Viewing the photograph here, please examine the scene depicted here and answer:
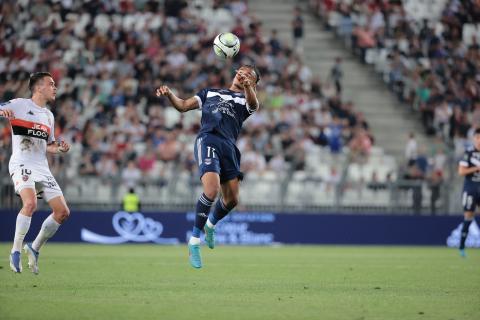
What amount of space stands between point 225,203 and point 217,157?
0.96 meters

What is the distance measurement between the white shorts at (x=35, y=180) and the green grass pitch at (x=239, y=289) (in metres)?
1.18

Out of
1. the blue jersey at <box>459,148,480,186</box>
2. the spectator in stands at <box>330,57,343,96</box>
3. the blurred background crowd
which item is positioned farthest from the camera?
the spectator in stands at <box>330,57,343,96</box>

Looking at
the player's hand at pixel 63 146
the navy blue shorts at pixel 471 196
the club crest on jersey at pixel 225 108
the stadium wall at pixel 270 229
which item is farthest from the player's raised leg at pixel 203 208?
the stadium wall at pixel 270 229

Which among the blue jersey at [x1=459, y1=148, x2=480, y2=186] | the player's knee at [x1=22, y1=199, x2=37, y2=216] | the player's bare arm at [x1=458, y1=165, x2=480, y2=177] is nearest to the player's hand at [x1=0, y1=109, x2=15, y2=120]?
the player's knee at [x1=22, y1=199, x2=37, y2=216]

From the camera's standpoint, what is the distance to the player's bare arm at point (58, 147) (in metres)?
13.3

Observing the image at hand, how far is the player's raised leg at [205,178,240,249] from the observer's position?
46.7ft

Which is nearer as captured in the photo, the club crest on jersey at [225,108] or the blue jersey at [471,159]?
the club crest on jersey at [225,108]

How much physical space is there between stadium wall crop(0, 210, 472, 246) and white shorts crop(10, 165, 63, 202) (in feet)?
42.9

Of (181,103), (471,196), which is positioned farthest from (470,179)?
(181,103)

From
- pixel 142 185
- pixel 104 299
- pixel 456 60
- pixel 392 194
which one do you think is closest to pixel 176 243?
pixel 142 185

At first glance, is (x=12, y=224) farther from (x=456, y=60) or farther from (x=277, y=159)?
(x=456, y=60)

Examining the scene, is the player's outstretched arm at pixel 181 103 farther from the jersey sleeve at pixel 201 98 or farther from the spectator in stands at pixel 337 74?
the spectator in stands at pixel 337 74

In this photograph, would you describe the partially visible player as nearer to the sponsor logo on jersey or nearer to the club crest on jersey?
the club crest on jersey

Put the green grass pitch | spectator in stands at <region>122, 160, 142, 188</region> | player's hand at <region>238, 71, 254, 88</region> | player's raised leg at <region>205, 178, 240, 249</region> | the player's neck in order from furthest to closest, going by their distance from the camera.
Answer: spectator in stands at <region>122, 160, 142, 188</region>, player's raised leg at <region>205, 178, 240, 249</region>, player's hand at <region>238, 71, 254, 88</region>, the player's neck, the green grass pitch
